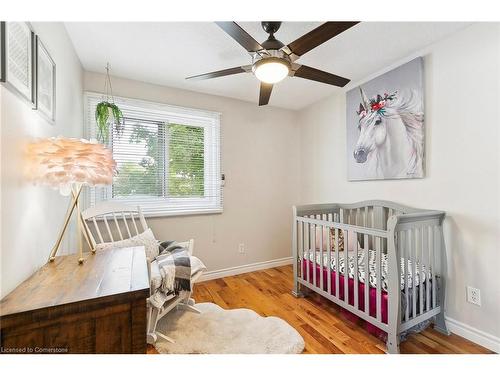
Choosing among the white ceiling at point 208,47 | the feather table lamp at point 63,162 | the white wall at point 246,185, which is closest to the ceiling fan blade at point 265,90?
the white ceiling at point 208,47

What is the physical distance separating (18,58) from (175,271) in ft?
4.62

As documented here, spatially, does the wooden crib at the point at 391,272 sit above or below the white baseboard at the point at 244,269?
above

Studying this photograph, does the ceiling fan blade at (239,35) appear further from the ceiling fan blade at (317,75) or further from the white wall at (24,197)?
the white wall at (24,197)

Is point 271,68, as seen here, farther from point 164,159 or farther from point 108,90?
Result: point 108,90

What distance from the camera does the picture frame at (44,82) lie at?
1051 mm

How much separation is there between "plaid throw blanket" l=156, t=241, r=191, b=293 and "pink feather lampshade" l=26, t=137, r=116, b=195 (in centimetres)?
84

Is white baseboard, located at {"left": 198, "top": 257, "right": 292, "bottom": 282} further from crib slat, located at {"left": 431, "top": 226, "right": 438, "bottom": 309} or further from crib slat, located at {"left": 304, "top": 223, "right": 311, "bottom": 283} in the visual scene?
crib slat, located at {"left": 431, "top": 226, "right": 438, "bottom": 309}

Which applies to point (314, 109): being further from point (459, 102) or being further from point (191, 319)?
point (191, 319)

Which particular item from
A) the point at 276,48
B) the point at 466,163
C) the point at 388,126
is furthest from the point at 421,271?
the point at 276,48

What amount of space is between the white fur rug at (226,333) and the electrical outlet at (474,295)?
1.26 metres

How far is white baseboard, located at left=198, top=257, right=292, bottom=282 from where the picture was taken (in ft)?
8.91

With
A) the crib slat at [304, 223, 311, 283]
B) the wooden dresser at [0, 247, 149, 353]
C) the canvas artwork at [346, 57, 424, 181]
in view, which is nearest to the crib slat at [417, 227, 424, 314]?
the canvas artwork at [346, 57, 424, 181]

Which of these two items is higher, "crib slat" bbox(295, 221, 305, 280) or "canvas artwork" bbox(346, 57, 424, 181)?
"canvas artwork" bbox(346, 57, 424, 181)

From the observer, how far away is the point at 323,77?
1.67 m
